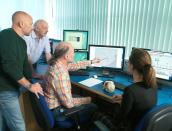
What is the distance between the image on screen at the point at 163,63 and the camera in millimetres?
2078

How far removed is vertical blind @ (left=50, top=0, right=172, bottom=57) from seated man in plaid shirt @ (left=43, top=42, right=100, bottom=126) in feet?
3.64

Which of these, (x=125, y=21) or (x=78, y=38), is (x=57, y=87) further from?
(x=125, y=21)

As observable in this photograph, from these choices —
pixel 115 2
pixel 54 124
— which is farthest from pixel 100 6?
pixel 54 124

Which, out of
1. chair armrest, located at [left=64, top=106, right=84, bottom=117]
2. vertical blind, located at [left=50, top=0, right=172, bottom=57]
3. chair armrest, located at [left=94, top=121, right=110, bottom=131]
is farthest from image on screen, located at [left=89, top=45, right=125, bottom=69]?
chair armrest, located at [left=94, top=121, right=110, bottom=131]

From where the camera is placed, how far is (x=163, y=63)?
6.95 feet

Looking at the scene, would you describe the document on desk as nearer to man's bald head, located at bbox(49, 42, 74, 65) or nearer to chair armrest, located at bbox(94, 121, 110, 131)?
man's bald head, located at bbox(49, 42, 74, 65)

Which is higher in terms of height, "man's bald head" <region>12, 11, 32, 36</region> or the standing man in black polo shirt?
"man's bald head" <region>12, 11, 32, 36</region>

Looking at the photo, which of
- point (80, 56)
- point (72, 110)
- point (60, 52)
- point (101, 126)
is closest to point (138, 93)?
point (101, 126)

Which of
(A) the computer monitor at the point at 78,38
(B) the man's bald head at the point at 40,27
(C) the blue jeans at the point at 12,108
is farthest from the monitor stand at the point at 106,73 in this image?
(C) the blue jeans at the point at 12,108

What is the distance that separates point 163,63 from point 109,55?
2.33ft

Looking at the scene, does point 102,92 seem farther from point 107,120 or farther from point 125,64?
point 125,64

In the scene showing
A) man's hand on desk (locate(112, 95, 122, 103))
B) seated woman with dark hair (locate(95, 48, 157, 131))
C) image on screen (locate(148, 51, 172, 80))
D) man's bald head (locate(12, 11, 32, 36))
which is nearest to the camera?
seated woman with dark hair (locate(95, 48, 157, 131))

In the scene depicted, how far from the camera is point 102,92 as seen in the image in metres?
2.05

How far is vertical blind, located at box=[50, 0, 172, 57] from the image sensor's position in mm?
2379
